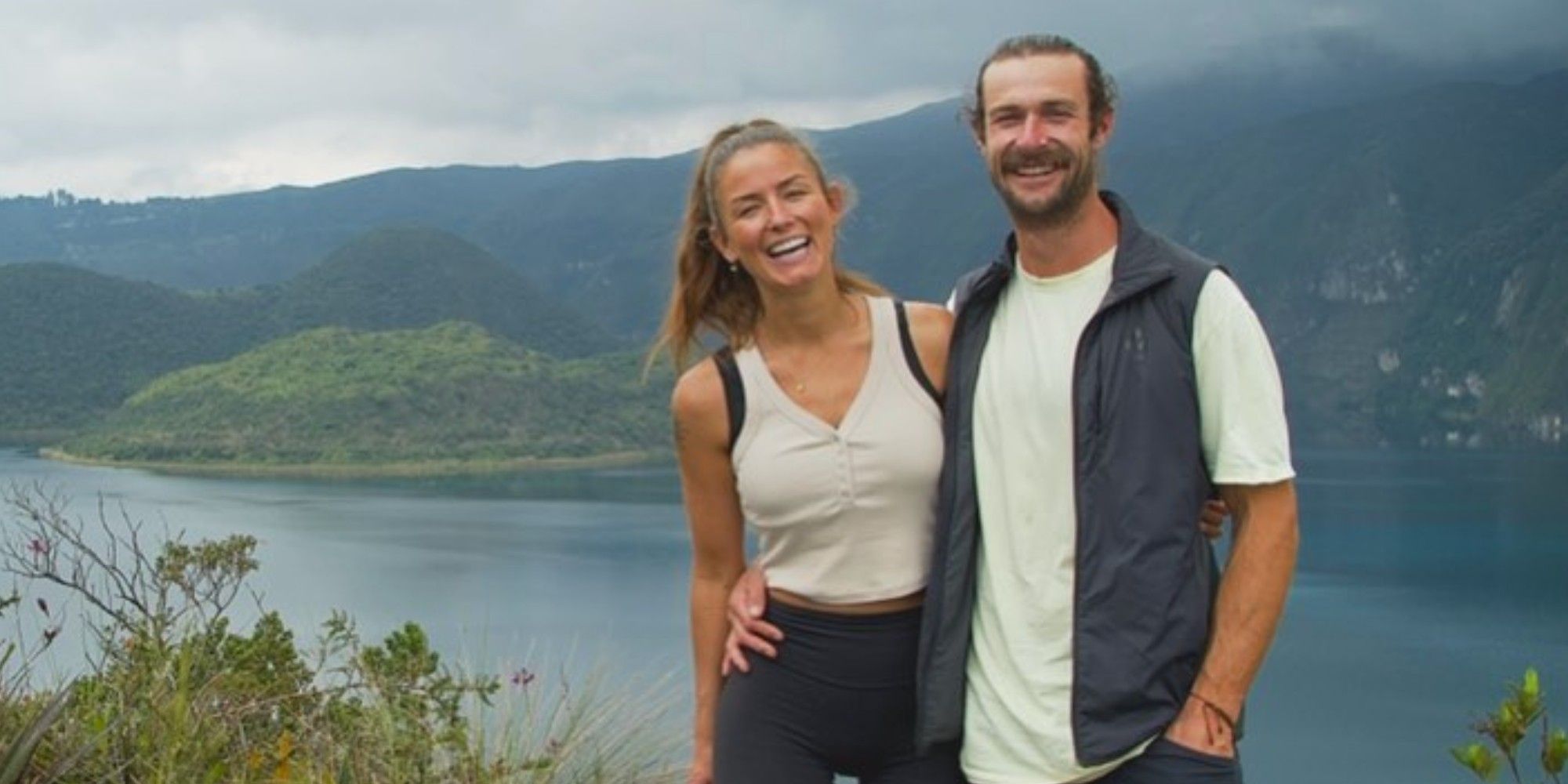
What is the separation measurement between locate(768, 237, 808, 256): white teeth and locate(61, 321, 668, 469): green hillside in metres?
66.9

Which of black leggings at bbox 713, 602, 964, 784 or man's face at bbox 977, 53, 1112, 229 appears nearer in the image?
man's face at bbox 977, 53, 1112, 229

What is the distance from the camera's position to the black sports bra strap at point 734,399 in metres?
2.19

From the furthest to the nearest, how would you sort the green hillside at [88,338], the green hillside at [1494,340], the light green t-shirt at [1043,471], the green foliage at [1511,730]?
the green hillside at [1494,340] → the green hillside at [88,338] → the green foliage at [1511,730] → the light green t-shirt at [1043,471]

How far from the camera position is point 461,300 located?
425 feet

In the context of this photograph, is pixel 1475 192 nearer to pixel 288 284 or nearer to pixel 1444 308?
pixel 1444 308

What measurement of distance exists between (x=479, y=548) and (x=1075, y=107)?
1536 inches

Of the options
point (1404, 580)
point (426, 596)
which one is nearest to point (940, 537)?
point (426, 596)

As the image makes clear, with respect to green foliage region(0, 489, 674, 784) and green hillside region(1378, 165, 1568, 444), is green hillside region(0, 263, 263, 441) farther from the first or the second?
green foliage region(0, 489, 674, 784)

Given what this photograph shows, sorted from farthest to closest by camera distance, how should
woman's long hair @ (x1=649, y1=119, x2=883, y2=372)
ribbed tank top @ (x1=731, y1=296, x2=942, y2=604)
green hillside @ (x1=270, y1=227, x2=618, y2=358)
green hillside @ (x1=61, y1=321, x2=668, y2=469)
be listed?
green hillside @ (x1=270, y1=227, x2=618, y2=358), green hillside @ (x1=61, y1=321, x2=668, y2=469), woman's long hair @ (x1=649, y1=119, x2=883, y2=372), ribbed tank top @ (x1=731, y1=296, x2=942, y2=604)

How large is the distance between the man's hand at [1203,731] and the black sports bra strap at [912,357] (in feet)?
1.59

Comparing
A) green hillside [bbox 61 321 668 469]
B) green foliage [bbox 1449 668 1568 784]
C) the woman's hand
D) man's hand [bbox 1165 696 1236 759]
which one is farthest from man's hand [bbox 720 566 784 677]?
green hillside [bbox 61 321 668 469]

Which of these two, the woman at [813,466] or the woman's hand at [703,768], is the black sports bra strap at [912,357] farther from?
the woman's hand at [703,768]

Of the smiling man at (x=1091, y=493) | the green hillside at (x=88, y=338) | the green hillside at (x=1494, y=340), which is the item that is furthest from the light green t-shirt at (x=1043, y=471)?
the green hillside at (x=1494, y=340)

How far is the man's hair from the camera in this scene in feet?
6.73
